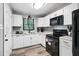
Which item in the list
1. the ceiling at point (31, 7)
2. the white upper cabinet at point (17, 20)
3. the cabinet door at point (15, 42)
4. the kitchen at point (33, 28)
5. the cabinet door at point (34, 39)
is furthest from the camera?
the cabinet door at point (34, 39)

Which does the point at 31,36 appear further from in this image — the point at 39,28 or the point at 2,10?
the point at 2,10

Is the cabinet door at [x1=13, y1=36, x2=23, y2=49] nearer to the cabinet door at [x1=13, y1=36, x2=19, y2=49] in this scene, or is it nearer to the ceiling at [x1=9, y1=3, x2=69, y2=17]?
the cabinet door at [x1=13, y1=36, x2=19, y2=49]

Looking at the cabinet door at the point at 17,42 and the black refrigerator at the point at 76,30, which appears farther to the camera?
the cabinet door at the point at 17,42

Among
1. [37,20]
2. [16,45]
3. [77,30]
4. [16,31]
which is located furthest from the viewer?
[37,20]

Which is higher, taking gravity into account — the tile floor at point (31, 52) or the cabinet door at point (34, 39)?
the cabinet door at point (34, 39)

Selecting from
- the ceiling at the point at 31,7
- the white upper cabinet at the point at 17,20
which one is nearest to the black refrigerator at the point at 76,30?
the ceiling at the point at 31,7

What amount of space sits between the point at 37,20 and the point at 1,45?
96.4 inches

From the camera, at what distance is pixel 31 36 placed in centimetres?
324

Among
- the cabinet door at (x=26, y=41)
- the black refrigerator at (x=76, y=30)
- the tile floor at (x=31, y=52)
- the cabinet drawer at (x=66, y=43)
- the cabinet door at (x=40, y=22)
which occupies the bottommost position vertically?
the tile floor at (x=31, y=52)

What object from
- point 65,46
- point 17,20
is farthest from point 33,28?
point 65,46

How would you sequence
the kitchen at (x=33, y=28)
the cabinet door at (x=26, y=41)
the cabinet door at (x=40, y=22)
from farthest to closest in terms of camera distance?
the cabinet door at (x=40, y=22), the cabinet door at (x=26, y=41), the kitchen at (x=33, y=28)

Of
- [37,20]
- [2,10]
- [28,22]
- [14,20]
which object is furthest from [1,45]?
[37,20]

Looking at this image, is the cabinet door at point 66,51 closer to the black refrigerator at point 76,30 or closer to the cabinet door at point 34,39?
the black refrigerator at point 76,30

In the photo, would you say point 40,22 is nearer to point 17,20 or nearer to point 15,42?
point 17,20
